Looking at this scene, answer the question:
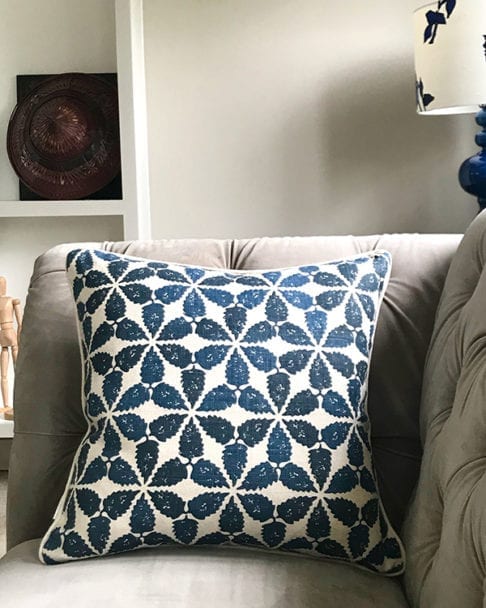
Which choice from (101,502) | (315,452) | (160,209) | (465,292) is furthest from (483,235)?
(160,209)

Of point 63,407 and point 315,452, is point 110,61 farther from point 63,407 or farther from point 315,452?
point 315,452

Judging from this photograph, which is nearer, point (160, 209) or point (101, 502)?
point (101, 502)

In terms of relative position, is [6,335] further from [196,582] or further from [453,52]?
[196,582]

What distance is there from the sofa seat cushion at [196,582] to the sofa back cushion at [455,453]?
0.31 feet

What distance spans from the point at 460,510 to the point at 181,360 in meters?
0.45

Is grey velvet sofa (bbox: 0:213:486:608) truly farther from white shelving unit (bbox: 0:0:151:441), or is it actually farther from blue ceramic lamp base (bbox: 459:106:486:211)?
white shelving unit (bbox: 0:0:151:441)

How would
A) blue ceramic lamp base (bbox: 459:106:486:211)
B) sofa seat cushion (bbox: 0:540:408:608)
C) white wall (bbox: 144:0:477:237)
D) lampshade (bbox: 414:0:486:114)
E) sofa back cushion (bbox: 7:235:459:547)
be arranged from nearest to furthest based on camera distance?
sofa seat cushion (bbox: 0:540:408:608) < sofa back cushion (bbox: 7:235:459:547) < lampshade (bbox: 414:0:486:114) < blue ceramic lamp base (bbox: 459:106:486:211) < white wall (bbox: 144:0:477:237)

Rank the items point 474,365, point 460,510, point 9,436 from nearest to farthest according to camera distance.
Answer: point 460,510
point 474,365
point 9,436

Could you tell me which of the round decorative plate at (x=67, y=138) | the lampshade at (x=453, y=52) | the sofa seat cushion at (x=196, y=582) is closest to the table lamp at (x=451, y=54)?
the lampshade at (x=453, y=52)

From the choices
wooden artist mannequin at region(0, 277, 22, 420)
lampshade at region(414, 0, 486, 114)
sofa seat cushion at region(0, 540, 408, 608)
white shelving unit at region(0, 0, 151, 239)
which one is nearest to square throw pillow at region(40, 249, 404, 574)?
sofa seat cushion at region(0, 540, 408, 608)

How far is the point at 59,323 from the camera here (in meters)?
1.46

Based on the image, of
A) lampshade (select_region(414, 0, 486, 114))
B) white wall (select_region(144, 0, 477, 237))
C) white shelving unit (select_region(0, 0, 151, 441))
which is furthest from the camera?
white wall (select_region(144, 0, 477, 237))

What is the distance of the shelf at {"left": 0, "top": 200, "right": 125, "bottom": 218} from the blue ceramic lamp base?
3.21 feet

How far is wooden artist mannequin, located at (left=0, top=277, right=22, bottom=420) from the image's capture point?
2686 millimetres
